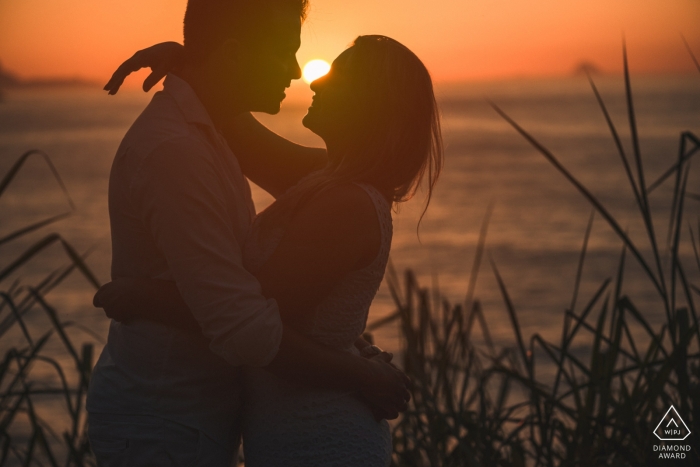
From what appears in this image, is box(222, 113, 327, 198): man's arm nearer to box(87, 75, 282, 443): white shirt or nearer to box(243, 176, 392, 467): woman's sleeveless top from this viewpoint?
box(87, 75, 282, 443): white shirt

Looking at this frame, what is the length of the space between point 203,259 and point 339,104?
59 cm

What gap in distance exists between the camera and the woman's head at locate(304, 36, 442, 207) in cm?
209

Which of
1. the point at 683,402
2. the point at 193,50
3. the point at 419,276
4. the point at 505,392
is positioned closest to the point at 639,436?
the point at 683,402

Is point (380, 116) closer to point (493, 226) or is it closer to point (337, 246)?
point (337, 246)

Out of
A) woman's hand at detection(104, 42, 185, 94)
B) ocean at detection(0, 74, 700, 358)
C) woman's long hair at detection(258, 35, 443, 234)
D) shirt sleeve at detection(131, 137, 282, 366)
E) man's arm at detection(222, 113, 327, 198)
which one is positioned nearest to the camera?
shirt sleeve at detection(131, 137, 282, 366)

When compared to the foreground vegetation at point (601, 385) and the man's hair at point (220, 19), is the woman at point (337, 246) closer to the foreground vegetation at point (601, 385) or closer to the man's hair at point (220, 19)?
the man's hair at point (220, 19)

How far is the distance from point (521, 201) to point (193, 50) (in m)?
17.2

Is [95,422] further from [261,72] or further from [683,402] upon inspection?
[683,402]

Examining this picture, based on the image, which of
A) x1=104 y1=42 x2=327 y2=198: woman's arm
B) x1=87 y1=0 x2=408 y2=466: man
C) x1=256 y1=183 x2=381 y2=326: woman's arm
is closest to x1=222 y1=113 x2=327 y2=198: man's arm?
x1=104 y1=42 x2=327 y2=198: woman's arm

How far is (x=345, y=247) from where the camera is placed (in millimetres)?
1955

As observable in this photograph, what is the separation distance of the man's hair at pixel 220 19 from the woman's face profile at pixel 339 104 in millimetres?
203

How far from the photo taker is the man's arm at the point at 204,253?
6.02ft

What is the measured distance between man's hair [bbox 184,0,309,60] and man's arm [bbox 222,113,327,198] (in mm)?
546

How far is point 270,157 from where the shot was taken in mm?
2727
